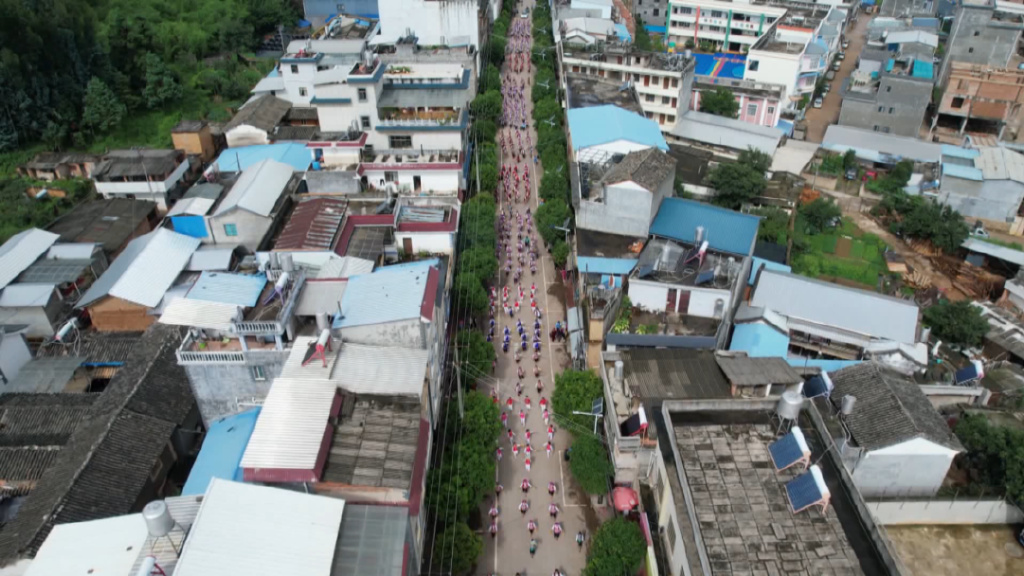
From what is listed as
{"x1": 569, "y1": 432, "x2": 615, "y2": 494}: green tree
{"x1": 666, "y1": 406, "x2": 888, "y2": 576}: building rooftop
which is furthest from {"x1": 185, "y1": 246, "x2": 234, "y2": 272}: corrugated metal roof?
{"x1": 666, "y1": 406, "x2": 888, "y2": 576}: building rooftop

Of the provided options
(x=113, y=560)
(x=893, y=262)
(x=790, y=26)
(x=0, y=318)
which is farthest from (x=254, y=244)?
(x=790, y=26)

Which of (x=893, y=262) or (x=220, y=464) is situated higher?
(x=220, y=464)

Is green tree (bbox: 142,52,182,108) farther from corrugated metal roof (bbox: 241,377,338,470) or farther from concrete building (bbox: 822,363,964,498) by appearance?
concrete building (bbox: 822,363,964,498)

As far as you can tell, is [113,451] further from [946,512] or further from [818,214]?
[818,214]

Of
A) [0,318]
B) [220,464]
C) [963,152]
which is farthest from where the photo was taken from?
[963,152]

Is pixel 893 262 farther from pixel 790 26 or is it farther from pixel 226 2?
pixel 226 2

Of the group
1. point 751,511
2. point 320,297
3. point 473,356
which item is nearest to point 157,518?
point 320,297
